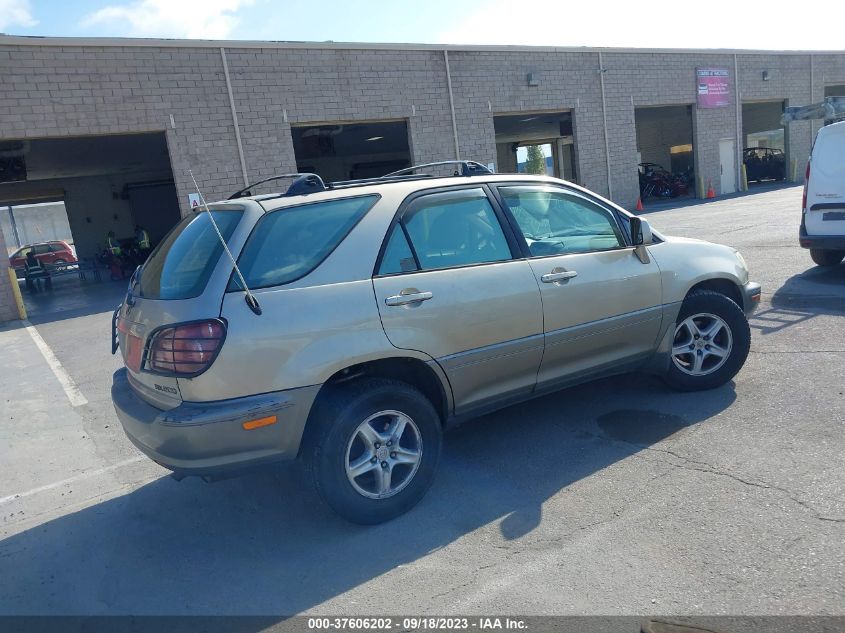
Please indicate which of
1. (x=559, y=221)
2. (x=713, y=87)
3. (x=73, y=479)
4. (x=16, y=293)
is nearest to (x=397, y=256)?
(x=559, y=221)

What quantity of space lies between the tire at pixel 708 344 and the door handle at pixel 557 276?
1222 mm

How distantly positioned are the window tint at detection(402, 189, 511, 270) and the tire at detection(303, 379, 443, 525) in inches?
32.1

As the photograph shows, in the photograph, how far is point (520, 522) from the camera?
141 inches

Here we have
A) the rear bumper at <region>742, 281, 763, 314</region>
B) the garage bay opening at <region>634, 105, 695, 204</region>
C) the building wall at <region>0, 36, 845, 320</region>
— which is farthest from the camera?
the garage bay opening at <region>634, 105, 695, 204</region>

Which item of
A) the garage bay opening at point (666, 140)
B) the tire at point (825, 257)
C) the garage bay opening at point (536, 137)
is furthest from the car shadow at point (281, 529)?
the garage bay opening at point (666, 140)

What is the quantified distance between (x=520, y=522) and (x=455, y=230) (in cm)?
176

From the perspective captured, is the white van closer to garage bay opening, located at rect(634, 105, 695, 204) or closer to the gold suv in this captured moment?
the gold suv

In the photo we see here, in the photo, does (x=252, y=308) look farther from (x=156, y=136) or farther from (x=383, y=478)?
(x=156, y=136)

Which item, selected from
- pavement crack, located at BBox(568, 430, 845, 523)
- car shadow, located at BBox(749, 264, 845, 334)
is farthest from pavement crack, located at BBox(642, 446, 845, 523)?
car shadow, located at BBox(749, 264, 845, 334)

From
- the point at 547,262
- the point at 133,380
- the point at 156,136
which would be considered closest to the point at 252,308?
the point at 133,380

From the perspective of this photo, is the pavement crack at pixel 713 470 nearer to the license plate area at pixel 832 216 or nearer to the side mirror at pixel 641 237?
the side mirror at pixel 641 237

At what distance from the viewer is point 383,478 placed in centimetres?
370

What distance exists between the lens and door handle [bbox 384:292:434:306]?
365 cm

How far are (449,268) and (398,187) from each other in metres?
→ 0.59
